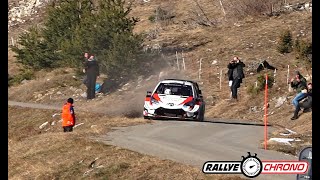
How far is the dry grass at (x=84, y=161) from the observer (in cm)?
1728

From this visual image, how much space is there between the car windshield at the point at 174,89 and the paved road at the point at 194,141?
1.12 metres

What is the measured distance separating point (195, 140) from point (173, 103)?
3.55 meters

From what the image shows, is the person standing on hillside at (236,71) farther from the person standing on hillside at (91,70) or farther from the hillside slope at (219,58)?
the person standing on hillside at (91,70)

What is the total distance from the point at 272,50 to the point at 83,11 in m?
12.8

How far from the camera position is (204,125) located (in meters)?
25.4

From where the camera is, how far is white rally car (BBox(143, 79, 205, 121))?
24953mm

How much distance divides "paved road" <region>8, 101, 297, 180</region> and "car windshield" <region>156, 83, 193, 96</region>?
1.12 m

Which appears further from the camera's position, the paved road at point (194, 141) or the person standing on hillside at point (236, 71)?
the person standing on hillside at point (236, 71)

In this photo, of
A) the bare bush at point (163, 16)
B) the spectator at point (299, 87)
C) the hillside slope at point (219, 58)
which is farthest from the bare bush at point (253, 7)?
the spectator at point (299, 87)

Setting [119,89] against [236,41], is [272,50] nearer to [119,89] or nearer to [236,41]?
[236,41]

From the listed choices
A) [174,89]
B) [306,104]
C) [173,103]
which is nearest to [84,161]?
[173,103]

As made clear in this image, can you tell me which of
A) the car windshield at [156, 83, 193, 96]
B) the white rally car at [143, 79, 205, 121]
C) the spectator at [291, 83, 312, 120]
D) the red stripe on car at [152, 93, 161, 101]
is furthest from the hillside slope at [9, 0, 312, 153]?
the red stripe on car at [152, 93, 161, 101]

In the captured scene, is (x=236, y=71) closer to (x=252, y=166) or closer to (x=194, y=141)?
(x=194, y=141)
